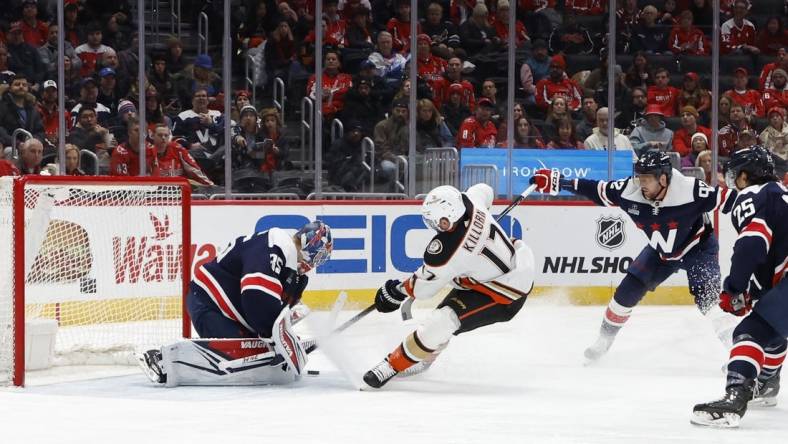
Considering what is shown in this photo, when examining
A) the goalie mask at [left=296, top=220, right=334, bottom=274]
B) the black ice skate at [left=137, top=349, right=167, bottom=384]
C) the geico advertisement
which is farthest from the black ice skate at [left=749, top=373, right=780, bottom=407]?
the geico advertisement

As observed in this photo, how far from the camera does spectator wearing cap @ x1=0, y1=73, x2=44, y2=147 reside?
807 centimetres

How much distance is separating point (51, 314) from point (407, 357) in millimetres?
1955

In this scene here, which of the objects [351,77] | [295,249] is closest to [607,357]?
[295,249]

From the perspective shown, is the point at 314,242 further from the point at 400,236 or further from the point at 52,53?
the point at 400,236

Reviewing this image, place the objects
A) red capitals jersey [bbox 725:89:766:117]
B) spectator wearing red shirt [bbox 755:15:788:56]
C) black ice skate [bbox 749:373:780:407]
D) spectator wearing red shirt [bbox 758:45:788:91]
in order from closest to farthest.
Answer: black ice skate [bbox 749:373:780:407] < red capitals jersey [bbox 725:89:766:117] < spectator wearing red shirt [bbox 758:45:788:91] < spectator wearing red shirt [bbox 755:15:788:56]

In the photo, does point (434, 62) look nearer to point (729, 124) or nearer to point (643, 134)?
point (643, 134)

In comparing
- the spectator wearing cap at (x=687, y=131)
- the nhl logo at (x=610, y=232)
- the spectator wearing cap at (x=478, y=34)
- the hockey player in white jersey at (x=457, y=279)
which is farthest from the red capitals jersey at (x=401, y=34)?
the hockey player in white jersey at (x=457, y=279)

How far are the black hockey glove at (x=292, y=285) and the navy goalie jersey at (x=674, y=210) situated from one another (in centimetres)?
187

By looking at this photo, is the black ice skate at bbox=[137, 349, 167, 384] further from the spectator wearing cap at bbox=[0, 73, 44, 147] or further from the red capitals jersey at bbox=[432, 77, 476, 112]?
the red capitals jersey at bbox=[432, 77, 476, 112]

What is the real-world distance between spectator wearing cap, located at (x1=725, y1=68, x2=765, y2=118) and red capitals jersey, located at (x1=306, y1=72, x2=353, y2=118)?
10.5 feet

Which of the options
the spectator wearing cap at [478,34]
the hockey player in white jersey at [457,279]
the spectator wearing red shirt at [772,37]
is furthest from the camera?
the spectator wearing red shirt at [772,37]

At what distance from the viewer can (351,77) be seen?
9.37m

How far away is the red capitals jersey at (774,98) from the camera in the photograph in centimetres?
1053

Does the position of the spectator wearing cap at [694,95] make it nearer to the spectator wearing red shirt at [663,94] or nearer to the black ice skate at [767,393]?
the spectator wearing red shirt at [663,94]
